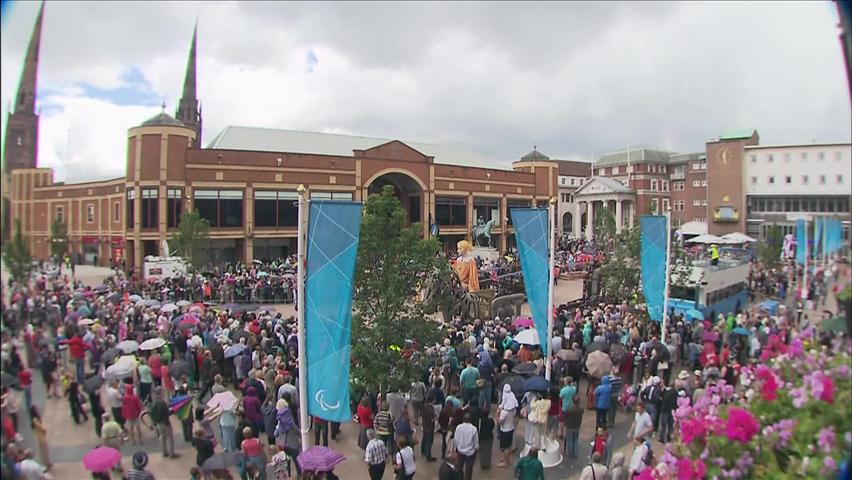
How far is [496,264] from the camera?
37.5 metres

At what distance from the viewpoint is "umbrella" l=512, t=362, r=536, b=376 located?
13516mm

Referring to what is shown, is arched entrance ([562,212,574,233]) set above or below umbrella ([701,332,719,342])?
above

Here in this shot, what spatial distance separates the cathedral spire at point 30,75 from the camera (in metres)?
2.78

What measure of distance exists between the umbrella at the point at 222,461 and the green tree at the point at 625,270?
17934mm

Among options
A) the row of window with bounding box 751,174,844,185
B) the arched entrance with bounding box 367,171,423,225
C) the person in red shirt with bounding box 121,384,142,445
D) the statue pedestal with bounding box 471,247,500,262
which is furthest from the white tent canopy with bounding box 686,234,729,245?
the arched entrance with bounding box 367,171,423,225

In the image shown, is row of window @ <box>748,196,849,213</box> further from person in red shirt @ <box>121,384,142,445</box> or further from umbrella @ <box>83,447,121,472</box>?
person in red shirt @ <box>121,384,142,445</box>

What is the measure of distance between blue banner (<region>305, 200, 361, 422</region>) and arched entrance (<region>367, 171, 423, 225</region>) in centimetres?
4218

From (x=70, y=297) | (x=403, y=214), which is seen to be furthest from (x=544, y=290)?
(x=70, y=297)

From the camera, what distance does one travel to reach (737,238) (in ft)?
15.6

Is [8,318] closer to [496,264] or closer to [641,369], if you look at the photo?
[641,369]

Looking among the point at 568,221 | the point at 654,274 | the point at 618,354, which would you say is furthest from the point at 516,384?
the point at 568,221

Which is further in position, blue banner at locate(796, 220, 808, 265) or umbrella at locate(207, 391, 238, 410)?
umbrella at locate(207, 391, 238, 410)

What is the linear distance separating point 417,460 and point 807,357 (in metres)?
9.67

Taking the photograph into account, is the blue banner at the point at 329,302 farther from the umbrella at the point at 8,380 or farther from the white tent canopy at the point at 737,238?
the umbrella at the point at 8,380
